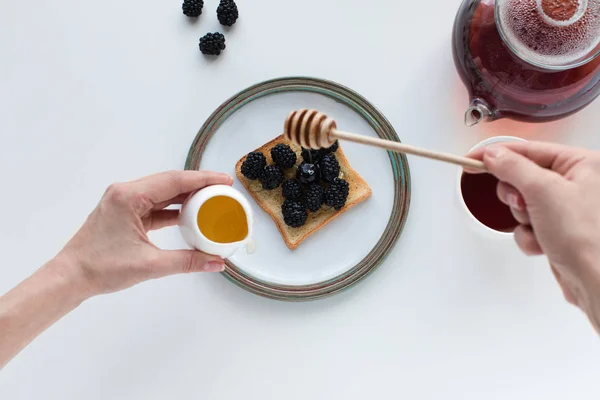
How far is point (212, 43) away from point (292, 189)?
346 mm

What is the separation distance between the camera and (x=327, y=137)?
795mm

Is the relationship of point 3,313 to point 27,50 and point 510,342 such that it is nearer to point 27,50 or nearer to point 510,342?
point 27,50

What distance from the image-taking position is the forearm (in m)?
0.91

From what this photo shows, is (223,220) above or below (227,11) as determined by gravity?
below

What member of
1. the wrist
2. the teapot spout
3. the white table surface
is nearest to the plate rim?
the white table surface

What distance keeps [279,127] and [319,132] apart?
1.14 feet

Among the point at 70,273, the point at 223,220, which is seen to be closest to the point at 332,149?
the point at 223,220

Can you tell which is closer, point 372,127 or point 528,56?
point 528,56

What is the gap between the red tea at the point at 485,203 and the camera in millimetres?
1036

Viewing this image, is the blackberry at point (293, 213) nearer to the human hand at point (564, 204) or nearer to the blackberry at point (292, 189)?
the blackberry at point (292, 189)

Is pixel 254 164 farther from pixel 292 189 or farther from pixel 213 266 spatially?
pixel 213 266

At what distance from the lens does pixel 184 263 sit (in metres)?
0.89

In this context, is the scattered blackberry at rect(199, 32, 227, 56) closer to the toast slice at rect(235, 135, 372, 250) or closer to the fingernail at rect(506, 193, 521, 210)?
the toast slice at rect(235, 135, 372, 250)

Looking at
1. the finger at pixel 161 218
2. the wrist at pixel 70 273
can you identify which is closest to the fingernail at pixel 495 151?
the finger at pixel 161 218
